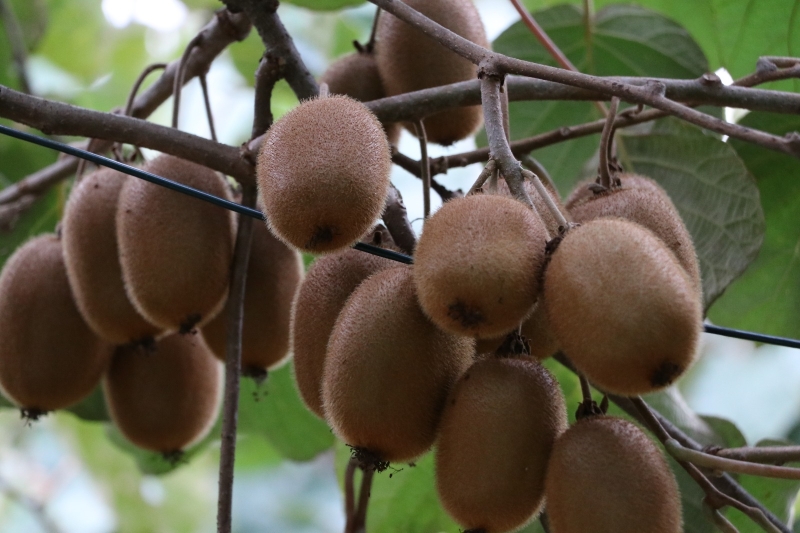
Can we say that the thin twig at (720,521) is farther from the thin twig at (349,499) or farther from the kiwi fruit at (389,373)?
the thin twig at (349,499)

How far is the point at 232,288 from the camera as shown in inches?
43.5

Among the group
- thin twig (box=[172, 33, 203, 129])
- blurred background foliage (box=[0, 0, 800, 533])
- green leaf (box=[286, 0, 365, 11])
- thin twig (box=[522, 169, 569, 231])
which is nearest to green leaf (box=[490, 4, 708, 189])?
blurred background foliage (box=[0, 0, 800, 533])

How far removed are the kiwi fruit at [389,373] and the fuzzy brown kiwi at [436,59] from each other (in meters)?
0.46

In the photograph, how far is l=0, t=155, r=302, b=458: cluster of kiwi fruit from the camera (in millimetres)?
1083

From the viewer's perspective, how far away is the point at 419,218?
1024mm

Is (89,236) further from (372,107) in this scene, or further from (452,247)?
(452,247)

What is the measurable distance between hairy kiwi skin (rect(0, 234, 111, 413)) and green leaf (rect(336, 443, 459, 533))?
1.38 ft

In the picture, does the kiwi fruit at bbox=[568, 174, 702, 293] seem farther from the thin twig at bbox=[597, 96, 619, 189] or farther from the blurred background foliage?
the blurred background foliage

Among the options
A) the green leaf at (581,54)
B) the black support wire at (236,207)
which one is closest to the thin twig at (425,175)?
the black support wire at (236,207)

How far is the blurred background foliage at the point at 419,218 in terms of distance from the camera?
1347mm

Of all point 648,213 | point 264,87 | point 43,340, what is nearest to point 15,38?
point 43,340

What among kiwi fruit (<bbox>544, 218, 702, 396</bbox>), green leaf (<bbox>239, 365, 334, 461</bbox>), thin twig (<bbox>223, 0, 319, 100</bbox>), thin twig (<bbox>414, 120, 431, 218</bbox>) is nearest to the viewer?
kiwi fruit (<bbox>544, 218, 702, 396</bbox>)

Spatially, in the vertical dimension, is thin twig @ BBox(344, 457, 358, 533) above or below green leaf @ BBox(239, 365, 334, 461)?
below

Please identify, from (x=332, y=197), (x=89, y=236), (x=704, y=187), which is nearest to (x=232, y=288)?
(x=89, y=236)
